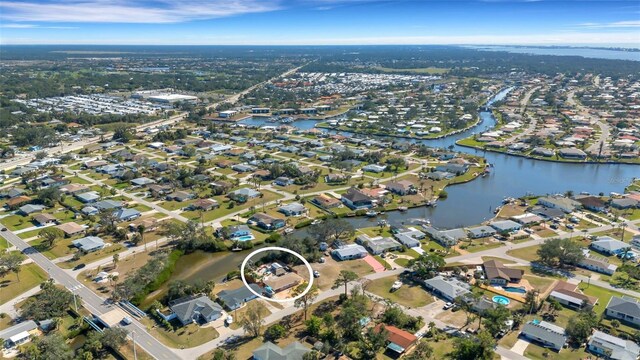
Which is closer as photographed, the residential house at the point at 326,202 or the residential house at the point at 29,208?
the residential house at the point at 29,208

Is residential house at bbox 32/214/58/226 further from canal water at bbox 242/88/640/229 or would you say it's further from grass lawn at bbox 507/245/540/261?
grass lawn at bbox 507/245/540/261

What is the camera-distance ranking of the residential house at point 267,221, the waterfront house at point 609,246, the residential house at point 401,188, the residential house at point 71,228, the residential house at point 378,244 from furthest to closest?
the residential house at point 401,188 < the residential house at point 267,221 < the residential house at point 71,228 < the residential house at point 378,244 < the waterfront house at point 609,246

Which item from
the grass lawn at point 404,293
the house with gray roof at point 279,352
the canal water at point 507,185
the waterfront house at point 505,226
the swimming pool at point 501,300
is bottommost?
the canal water at point 507,185

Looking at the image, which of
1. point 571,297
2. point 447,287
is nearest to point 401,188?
point 447,287

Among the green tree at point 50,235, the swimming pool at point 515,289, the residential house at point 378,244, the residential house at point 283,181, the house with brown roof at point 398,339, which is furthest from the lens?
the residential house at point 283,181

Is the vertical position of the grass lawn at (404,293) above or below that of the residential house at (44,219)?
below

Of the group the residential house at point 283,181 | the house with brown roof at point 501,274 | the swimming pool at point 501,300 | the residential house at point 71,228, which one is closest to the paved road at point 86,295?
the residential house at point 71,228

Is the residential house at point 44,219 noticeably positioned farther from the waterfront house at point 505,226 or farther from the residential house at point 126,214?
the waterfront house at point 505,226
